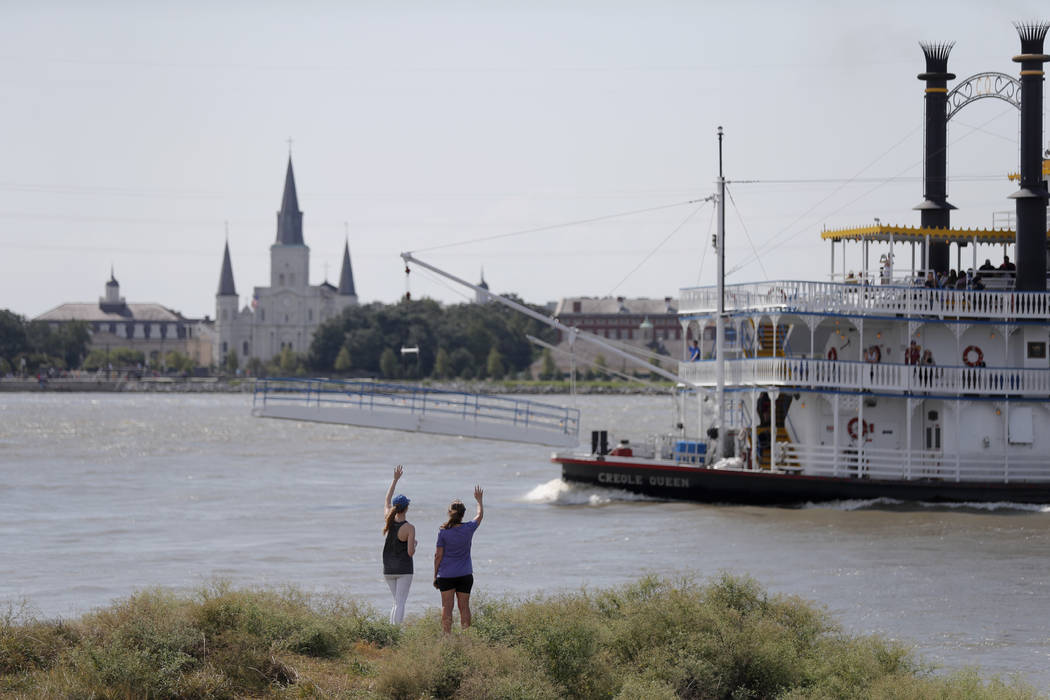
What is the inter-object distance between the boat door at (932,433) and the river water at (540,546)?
1.17 m

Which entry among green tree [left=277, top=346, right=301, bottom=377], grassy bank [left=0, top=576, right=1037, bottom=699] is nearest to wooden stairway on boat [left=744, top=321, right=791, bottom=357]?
grassy bank [left=0, top=576, right=1037, bottom=699]

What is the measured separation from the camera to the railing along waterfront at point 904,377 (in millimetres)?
32688

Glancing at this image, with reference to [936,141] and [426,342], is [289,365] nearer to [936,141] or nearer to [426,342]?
[426,342]

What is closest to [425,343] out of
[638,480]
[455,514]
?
[638,480]

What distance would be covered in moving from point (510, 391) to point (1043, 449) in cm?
14195

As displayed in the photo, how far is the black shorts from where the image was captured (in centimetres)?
1437

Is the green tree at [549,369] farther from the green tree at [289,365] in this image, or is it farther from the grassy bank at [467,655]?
the grassy bank at [467,655]

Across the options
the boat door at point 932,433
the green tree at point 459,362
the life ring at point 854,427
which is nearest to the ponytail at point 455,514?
the life ring at point 854,427

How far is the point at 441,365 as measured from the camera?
160125 millimetres

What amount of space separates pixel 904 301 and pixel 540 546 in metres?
10.3

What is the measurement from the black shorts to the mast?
65.2 ft

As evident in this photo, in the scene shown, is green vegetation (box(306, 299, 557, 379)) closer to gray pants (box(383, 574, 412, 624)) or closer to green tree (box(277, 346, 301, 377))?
green tree (box(277, 346, 301, 377))

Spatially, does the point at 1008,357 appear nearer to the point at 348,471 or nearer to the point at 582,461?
the point at 582,461

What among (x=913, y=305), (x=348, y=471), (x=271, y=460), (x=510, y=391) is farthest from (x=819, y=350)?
(x=510, y=391)
